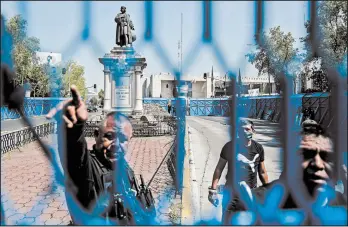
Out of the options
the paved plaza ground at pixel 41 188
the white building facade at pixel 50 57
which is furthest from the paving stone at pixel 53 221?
the white building facade at pixel 50 57

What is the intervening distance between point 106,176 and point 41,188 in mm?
→ 2264

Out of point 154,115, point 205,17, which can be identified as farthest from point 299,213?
point 154,115

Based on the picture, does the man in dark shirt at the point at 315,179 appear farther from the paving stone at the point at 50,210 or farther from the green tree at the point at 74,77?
the paving stone at the point at 50,210

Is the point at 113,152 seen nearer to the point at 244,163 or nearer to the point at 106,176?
the point at 106,176

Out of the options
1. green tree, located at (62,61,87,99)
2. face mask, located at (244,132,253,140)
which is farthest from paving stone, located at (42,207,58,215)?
face mask, located at (244,132,253,140)

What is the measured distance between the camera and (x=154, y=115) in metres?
8.30

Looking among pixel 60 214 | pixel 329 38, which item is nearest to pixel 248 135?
pixel 329 38

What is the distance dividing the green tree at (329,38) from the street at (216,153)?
48 centimetres

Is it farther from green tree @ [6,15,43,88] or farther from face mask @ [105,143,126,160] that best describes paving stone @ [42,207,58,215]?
face mask @ [105,143,126,160]

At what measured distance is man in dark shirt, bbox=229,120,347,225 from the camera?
64.9 inches

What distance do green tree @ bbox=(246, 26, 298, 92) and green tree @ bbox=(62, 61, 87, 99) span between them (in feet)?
3.30

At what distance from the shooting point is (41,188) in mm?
3604

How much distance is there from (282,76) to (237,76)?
10.8 inches

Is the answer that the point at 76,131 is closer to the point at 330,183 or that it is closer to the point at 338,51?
the point at 330,183
